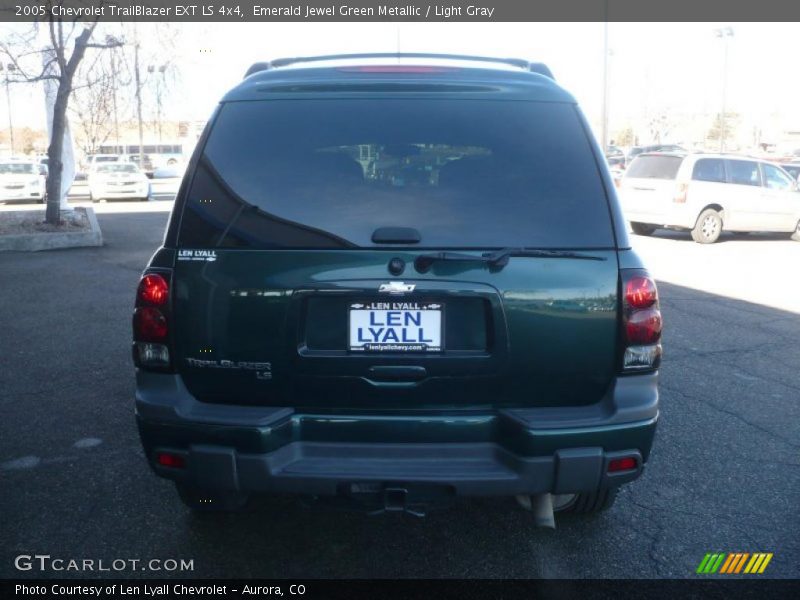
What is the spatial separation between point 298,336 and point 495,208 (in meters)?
0.87

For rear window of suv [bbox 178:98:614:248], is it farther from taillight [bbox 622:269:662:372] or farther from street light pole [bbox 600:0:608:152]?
street light pole [bbox 600:0:608:152]

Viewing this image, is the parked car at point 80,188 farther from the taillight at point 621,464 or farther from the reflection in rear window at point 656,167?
the taillight at point 621,464

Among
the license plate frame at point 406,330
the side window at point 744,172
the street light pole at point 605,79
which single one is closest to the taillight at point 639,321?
the license plate frame at point 406,330

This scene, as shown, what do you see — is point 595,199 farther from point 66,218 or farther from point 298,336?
point 66,218

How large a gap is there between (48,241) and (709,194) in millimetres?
12609

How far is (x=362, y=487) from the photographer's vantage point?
278 cm

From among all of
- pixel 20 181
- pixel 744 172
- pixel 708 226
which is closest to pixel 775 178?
pixel 744 172

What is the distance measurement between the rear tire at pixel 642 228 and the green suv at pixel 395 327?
14850mm

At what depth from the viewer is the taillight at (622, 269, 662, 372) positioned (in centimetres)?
287

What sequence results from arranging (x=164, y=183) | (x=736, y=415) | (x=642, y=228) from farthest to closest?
(x=164, y=183) < (x=642, y=228) < (x=736, y=415)

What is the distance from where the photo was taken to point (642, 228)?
56.8 ft

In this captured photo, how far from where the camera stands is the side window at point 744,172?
52.1ft

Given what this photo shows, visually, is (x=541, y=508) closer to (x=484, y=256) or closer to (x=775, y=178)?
(x=484, y=256)

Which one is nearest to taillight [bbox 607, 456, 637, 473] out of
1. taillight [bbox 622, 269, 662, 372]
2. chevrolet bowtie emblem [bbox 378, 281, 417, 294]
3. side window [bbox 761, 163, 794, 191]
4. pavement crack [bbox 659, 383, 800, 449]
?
taillight [bbox 622, 269, 662, 372]
